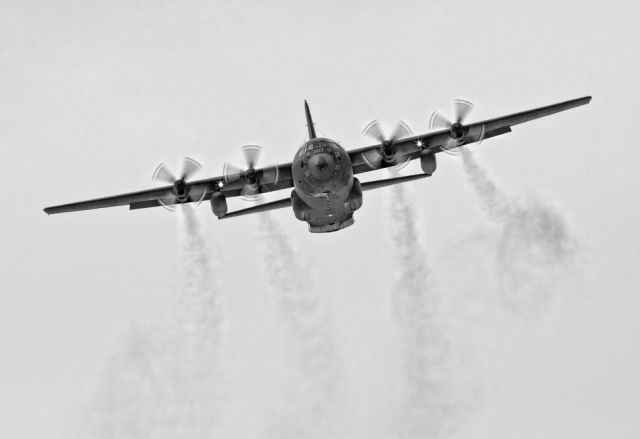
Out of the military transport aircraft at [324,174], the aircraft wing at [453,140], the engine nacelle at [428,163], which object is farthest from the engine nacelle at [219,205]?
the engine nacelle at [428,163]

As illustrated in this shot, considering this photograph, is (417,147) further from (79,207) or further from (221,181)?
(79,207)

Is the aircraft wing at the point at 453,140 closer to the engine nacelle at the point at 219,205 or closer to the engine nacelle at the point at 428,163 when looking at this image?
the engine nacelle at the point at 428,163

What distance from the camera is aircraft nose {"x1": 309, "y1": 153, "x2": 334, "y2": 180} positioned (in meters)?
45.7

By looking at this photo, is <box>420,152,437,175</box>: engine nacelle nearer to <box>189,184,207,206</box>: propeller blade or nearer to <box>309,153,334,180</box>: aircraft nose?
<box>309,153,334,180</box>: aircraft nose

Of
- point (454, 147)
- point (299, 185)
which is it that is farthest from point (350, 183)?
A: point (454, 147)

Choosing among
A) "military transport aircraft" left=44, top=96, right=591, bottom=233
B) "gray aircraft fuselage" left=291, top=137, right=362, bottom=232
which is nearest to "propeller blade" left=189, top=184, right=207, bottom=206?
"military transport aircraft" left=44, top=96, right=591, bottom=233

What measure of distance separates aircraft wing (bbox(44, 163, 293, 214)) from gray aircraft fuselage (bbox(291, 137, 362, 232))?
239 centimetres

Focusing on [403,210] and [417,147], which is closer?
[417,147]

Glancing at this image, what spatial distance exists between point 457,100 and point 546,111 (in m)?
4.18

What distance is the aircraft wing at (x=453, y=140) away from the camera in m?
Answer: 48.9

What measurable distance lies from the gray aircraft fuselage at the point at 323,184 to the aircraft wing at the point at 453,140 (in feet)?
7.99

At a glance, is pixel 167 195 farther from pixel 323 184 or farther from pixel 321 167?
pixel 321 167

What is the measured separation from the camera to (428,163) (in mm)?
48969

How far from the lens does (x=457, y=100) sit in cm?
4822
